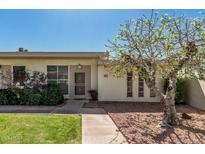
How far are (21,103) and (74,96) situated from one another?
3.76 m

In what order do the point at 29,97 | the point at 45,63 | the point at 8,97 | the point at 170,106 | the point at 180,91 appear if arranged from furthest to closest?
the point at 45,63 → the point at 180,91 → the point at 8,97 → the point at 29,97 → the point at 170,106

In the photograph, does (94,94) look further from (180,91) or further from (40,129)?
(40,129)

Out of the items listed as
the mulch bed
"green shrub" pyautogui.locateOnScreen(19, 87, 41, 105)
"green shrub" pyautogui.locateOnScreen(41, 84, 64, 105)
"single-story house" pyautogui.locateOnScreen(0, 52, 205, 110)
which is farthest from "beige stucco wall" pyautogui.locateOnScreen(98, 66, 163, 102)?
the mulch bed

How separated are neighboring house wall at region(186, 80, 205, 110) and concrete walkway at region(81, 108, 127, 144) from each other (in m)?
5.04

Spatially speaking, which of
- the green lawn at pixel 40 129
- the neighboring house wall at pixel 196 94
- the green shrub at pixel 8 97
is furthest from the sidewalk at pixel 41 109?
the neighboring house wall at pixel 196 94

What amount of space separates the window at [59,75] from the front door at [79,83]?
0.65 metres

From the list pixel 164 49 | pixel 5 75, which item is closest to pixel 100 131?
pixel 164 49

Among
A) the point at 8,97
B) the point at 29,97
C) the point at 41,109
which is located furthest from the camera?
the point at 8,97

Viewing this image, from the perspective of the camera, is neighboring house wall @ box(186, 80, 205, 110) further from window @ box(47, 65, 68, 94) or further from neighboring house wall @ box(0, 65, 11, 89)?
neighboring house wall @ box(0, 65, 11, 89)

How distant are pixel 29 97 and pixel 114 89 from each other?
189 inches

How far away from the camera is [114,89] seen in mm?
13055

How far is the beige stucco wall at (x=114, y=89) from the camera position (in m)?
13.0

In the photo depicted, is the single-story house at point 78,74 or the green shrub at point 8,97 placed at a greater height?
the single-story house at point 78,74

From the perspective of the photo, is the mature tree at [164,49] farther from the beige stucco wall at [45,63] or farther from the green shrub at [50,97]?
the beige stucco wall at [45,63]
